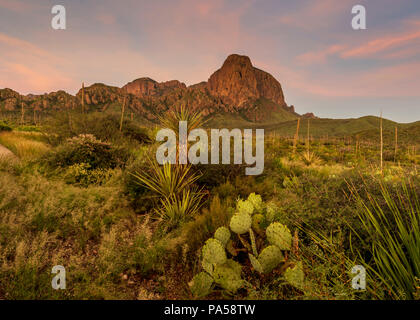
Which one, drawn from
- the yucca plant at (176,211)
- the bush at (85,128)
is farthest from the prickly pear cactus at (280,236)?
the bush at (85,128)

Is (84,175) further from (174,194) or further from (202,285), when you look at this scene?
(202,285)

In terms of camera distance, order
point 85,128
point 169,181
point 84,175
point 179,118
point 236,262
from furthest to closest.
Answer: point 85,128, point 84,175, point 179,118, point 169,181, point 236,262

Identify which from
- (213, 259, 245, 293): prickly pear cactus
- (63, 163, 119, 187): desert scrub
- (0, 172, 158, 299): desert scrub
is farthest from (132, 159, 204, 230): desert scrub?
(213, 259, 245, 293): prickly pear cactus

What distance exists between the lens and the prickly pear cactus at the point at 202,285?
85.0 inches

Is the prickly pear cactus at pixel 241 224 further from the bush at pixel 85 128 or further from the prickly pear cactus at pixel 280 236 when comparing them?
the bush at pixel 85 128

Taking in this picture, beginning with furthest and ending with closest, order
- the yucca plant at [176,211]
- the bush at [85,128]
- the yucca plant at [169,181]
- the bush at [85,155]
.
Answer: the bush at [85,128]
the bush at [85,155]
the yucca plant at [169,181]
the yucca plant at [176,211]

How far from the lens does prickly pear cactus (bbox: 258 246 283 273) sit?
7.30ft

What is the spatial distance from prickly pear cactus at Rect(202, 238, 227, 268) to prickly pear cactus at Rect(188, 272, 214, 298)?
104 millimetres

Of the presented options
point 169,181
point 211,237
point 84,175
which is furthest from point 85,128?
point 211,237

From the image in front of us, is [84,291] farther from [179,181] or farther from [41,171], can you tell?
[41,171]

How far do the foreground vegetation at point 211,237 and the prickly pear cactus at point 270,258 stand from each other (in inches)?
0.5

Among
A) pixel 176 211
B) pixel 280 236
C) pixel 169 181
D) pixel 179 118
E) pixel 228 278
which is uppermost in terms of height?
pixel 179 118

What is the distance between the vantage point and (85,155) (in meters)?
6.88

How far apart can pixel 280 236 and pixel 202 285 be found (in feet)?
3.40
